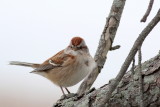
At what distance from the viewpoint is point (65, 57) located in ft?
15.4

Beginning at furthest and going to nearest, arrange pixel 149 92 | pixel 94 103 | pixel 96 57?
pixel 96 57 < pixel 94 103 < pixel 149 92

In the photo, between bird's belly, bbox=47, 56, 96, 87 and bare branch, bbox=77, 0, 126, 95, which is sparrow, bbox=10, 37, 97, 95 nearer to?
bird's belly, bbox=47, 56, 96, 87

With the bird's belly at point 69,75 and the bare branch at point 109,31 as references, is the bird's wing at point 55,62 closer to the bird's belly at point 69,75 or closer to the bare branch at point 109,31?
the bird's belly at point 69,75

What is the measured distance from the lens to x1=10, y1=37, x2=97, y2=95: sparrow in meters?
4.25

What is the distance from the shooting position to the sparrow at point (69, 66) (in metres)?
4.25

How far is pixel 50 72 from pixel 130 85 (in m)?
2.61

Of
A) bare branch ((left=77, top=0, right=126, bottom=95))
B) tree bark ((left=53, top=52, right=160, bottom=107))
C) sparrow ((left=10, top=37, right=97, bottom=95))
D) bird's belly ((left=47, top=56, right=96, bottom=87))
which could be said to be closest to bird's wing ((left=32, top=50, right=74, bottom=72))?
sparrow ((left=10, top=37, right=97, bottom=95))

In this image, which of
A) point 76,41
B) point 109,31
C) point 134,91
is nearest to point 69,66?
point 76,41

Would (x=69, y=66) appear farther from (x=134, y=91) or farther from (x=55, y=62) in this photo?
(x=134, y=91)

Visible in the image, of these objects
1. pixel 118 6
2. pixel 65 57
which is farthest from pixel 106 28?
pixel 65 57

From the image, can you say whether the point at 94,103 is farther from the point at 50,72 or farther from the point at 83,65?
the point at 50,72

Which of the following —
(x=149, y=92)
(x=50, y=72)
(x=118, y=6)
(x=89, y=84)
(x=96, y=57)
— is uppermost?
(x=50, y=72)

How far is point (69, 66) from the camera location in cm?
449

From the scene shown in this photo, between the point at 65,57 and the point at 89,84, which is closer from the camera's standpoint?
the point at 89,84
